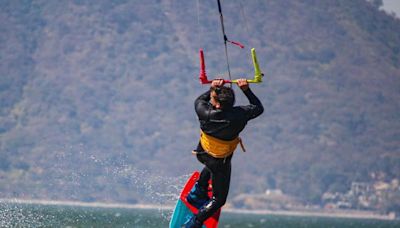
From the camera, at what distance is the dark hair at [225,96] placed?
42.3ft

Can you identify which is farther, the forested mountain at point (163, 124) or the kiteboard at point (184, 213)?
the forested mountain at point (163, 124)

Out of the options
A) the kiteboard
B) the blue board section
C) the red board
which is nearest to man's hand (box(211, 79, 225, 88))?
the red board

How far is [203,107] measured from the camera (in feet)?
42.9

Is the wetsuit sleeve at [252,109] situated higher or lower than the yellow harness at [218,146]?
higher

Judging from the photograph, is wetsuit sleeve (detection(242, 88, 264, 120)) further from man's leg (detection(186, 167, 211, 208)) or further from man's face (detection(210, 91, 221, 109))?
man's leg (detection(186, 167, 211, 208))

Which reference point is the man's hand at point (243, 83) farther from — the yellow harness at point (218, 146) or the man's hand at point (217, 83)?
the yellow harness at point (218, 146)

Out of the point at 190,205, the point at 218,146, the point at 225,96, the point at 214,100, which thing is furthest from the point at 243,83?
the point at 190,205

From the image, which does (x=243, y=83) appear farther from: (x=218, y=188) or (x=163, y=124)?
(x=163, y=124)

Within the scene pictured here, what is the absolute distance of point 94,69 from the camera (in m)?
192

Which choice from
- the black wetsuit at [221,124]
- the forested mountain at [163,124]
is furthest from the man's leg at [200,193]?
the forested mountain at [163,124]

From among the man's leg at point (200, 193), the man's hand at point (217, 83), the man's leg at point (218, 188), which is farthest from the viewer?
the man's leg at point (200, 193)

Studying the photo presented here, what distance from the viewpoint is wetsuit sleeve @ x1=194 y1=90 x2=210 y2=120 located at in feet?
42.7

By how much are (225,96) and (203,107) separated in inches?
12.3

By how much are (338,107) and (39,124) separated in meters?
47.6
